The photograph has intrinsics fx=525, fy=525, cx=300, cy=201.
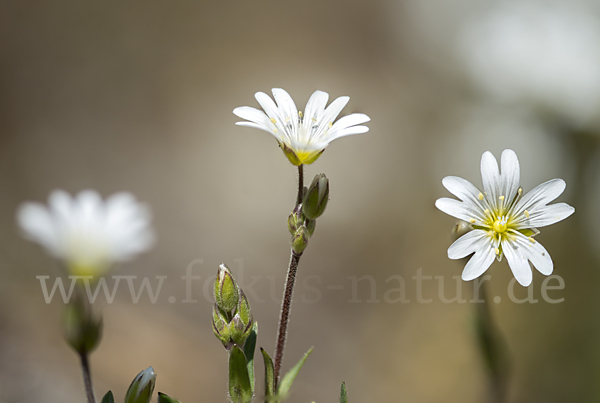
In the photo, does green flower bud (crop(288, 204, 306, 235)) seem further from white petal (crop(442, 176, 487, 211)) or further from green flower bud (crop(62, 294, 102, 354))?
green flower bud (crop(62, 294, 102, 354))

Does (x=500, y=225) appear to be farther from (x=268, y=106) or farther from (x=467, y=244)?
(x=268, y=106)

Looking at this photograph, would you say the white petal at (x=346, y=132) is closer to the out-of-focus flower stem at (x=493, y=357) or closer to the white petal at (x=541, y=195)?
the white petal at (x=541, y=195)

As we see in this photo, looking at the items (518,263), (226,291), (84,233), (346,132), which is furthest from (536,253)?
(84,233)

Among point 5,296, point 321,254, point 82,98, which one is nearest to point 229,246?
point 321,254

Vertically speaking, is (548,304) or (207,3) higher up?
(207,3)

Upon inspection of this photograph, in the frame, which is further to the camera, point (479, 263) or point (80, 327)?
point (479, 263)

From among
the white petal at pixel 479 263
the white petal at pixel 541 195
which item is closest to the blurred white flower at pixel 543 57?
the white petal at pixel 541 195

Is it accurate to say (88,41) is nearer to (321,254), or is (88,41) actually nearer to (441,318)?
(321,254)
